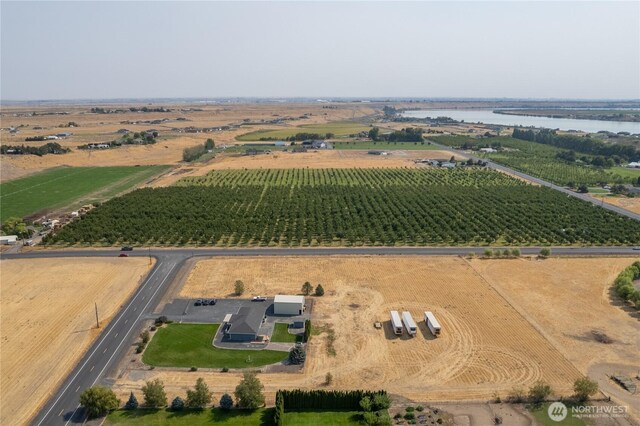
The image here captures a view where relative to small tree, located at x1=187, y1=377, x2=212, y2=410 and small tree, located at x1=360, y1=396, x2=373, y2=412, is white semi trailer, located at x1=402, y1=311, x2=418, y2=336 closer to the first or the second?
small tree, located at x1=360, y1=396, x2=373, y2=412

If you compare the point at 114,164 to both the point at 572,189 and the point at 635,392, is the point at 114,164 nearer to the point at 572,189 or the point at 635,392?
the point at 572,189

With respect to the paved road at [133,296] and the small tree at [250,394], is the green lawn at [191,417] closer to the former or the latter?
the small tree at [250,394]

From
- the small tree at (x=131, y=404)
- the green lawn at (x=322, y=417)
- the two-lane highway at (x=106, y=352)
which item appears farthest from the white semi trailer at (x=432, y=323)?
the two-lane highway at (x=106, y=352)

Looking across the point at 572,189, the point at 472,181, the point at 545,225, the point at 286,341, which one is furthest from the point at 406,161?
the point at 286,341

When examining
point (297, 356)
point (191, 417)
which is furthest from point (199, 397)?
point (297, 356)

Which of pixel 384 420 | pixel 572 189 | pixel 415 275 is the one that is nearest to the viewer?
pixel 384 420
